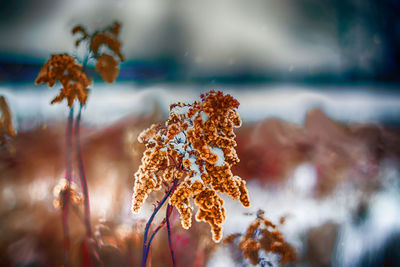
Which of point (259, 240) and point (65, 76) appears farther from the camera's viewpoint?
point (259, 240)

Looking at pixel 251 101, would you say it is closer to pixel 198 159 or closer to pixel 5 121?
pixel 198 159

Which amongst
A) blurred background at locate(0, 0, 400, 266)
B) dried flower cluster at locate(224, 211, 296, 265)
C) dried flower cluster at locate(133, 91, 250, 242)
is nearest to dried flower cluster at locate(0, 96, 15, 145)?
blurred background at locate(0, 0, 400, 266)

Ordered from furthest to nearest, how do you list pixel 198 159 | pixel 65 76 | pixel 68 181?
pixel 68 181 → pixel 65 76 → pixel 198 159

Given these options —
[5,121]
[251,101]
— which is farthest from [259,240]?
[5,121]

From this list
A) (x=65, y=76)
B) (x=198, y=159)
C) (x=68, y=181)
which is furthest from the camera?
(x=68, y=181)

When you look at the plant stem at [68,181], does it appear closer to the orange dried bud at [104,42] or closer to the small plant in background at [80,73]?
the small plant in background at [80,73]

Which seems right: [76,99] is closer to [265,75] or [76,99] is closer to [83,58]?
[83,58]

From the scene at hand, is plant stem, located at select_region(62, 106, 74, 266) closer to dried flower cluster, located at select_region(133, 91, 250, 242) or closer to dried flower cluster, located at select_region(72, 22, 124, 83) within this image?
dried flower cluster, located at select_region(72, 22, 124, 83)
